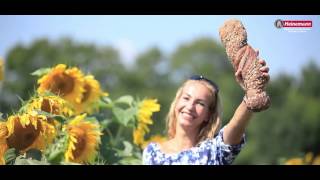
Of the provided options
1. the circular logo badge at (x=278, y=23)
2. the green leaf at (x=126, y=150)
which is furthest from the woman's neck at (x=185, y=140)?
the circular logo badge at (x=278, y=23)

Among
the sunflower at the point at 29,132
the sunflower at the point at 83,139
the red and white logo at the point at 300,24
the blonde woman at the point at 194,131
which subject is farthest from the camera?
the red and white logo at the point at 300,24

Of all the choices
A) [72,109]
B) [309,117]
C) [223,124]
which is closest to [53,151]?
[72,109]

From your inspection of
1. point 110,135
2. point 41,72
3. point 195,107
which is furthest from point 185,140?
point 41,72

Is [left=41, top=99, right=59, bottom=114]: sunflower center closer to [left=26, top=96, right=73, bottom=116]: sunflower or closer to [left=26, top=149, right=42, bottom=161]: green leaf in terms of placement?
[left=26, top=96, right=73, bottom=116]: sunflower

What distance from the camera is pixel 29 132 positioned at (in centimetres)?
363

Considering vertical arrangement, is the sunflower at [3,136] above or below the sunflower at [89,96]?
below

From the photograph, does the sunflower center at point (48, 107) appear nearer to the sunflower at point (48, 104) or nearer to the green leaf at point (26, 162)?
the sunflower at point (48, 104)

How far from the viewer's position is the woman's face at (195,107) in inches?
149

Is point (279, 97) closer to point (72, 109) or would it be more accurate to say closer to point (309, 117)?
point (309, 117)

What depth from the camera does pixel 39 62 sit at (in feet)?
14.9

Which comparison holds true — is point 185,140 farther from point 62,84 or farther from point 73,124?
point 62,84

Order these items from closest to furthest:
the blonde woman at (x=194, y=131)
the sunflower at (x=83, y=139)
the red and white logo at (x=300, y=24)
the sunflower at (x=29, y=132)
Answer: the sunflower at (x=29, y=132)
the sunflower at (x=83, y=139)
the blonde woman at (x=194, y=131)
the red and white logo at (x=300, y=24)

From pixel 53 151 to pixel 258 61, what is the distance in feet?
3.27

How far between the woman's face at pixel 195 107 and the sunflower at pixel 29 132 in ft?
2.07
